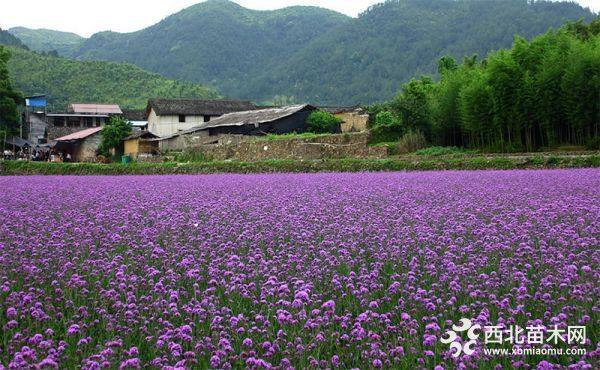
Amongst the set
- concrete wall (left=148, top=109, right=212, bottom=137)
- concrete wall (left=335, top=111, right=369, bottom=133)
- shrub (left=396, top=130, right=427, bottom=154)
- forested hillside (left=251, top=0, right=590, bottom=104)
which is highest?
forested hillside (left=251, top=0, right=590, bottom=104)

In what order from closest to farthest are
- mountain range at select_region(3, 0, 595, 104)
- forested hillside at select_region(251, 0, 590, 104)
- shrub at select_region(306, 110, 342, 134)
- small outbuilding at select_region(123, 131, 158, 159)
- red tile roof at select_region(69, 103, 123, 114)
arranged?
shrub at select_region(306, 110, 342, 134) → small outbuilding at select_region(123, 131, 158, 159) → red tile roof at select_region(69, 103, 123, 114) → forested hillside at select_region(251, 0, 590, 104) → mountain range at select_region(3, 0, 595, 104)

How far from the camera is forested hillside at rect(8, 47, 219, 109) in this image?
80788mm

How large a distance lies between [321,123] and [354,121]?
6584 millimetres

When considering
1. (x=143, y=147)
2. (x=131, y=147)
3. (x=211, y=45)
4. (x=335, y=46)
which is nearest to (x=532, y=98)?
(x=143, y=147)

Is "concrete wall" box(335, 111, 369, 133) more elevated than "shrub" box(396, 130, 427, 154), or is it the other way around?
"concrete wall" box(335, 111, 369, 133)

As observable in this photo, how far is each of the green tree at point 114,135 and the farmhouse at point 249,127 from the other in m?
4.63

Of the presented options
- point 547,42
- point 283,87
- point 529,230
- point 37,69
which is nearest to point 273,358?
point 529,230

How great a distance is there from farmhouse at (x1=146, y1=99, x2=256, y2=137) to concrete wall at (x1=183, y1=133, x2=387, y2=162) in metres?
19.9

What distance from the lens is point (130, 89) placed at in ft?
285

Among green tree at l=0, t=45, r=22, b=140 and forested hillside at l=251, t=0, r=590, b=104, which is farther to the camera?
forested hillside at l=251, t=0, r=590, b=104

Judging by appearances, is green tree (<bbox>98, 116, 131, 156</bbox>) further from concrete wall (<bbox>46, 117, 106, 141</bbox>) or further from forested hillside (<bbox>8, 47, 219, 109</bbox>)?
forested hillside (<bbox>8, 47, 219, 109</bbox>)

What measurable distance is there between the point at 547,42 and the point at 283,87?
96464 millimetres

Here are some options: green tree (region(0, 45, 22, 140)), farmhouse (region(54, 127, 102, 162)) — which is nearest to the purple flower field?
farmhouse (region(54, 127, 102, 162))

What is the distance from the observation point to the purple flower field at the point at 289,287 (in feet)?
10.2
